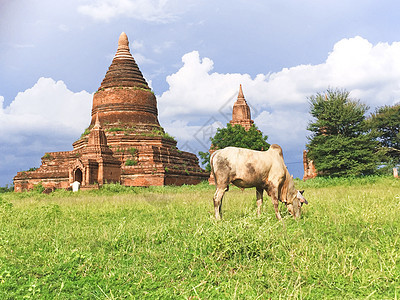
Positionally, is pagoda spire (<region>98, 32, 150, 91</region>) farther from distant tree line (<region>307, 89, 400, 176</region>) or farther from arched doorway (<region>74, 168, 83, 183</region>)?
distant tree line (<region>307, 89, 400, 176</region>)

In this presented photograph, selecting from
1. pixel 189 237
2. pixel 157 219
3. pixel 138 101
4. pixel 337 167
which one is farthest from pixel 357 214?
pixel 138 101

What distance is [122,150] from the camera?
26.3m

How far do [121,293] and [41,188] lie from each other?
2353 centimetres

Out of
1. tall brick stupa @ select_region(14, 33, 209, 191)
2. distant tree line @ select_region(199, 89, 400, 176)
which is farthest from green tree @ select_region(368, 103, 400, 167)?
tall brick stupa @ select_region(14, 33, 209, 191)

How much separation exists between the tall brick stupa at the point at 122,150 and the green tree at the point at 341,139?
31.9ft

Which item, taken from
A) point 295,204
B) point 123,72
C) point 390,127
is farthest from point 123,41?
point 295,204

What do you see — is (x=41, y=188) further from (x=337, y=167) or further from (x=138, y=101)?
(x=337, y=167)

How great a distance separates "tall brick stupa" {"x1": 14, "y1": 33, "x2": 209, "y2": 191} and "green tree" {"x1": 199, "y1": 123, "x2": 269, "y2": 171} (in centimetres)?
203

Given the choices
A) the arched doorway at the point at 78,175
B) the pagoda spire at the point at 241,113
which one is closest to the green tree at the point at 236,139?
the pagoda spire at the point at 241,113

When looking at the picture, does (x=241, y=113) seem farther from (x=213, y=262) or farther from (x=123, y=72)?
(x=213, y=262)

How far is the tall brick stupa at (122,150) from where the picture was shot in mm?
23875

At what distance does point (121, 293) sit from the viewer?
12.0ft

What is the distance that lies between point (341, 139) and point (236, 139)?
8.85 meters

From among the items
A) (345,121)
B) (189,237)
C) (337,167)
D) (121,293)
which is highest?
(345,121)
